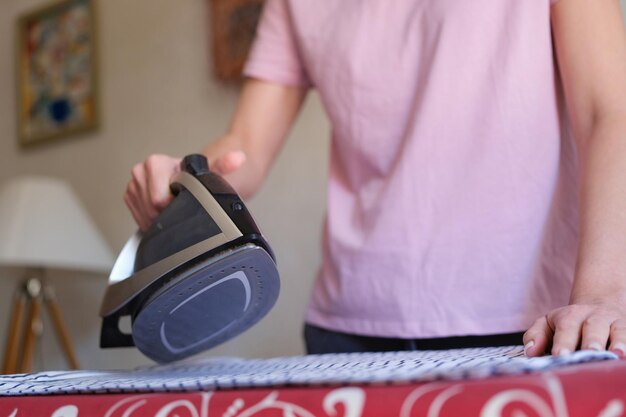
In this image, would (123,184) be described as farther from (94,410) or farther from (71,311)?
(94,410)

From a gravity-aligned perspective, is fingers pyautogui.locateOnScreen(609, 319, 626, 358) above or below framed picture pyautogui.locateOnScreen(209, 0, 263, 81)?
below

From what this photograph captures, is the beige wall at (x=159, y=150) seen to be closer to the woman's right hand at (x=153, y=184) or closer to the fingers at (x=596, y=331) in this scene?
the woman's right hand at (x=153, y=184)

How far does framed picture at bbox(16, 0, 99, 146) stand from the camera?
87.9 inches

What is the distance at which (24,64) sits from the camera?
2416mm

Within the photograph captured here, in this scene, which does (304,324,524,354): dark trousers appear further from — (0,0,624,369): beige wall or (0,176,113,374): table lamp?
(0,176,113,374): table lamp

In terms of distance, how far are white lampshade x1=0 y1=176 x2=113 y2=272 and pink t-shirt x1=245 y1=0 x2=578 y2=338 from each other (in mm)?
1182

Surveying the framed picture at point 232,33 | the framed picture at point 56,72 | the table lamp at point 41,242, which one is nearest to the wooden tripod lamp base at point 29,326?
the table lamp at point 41,242

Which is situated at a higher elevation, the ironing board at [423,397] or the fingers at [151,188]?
the fingers at [151,188]

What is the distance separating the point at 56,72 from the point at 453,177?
1.80 m

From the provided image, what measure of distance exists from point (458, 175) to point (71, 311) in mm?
1644

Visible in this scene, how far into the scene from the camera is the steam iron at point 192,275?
1.93ft

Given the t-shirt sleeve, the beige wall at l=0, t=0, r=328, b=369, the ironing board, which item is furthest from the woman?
the beige wall at l=0, t=0, r=328, b=369

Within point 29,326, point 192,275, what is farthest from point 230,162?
point 29,326

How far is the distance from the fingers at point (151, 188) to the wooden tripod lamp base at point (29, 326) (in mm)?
1235
